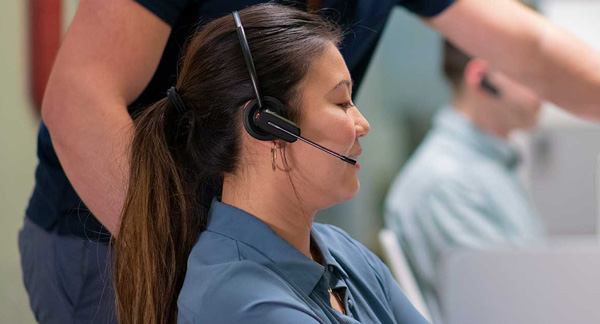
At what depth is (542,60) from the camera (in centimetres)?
141

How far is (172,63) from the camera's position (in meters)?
1.15

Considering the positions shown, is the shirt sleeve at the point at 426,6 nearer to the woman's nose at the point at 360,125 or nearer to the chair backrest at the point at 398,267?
the woman's nose at the point at 360,125

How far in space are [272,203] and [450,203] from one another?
2035 millimetres

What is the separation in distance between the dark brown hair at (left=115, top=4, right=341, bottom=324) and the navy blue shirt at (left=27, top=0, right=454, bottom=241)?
0.09 meters

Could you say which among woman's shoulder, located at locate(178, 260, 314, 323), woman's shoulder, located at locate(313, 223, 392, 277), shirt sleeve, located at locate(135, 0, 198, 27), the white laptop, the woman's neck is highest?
shirt sleeve, located at locate(135, 0, 198, 27)

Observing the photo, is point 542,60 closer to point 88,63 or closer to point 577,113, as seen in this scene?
point 577,113

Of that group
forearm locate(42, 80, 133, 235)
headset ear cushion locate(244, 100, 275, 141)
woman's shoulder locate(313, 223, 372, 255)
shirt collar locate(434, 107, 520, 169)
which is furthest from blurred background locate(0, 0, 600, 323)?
headset ear cushion locate(244, 100, 275, 141)

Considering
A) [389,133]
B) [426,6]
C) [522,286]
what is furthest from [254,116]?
[389,133]

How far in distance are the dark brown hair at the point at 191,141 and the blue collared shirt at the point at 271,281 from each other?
0.16ft

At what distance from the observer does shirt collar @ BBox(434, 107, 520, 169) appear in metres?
3.18

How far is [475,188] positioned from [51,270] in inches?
81.9

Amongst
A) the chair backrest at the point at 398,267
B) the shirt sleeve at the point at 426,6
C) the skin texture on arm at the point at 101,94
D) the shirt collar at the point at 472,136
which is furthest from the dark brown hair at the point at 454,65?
the skin texture on arm at the point at 101,94

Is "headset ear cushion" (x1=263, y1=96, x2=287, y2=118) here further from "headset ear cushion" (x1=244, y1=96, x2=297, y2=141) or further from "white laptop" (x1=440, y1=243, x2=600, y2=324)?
"white laptop" (x1=440, y1=243, x2=600, y2=324)

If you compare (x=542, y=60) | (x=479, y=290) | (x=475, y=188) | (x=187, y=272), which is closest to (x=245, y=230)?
(x=187, y=272)
